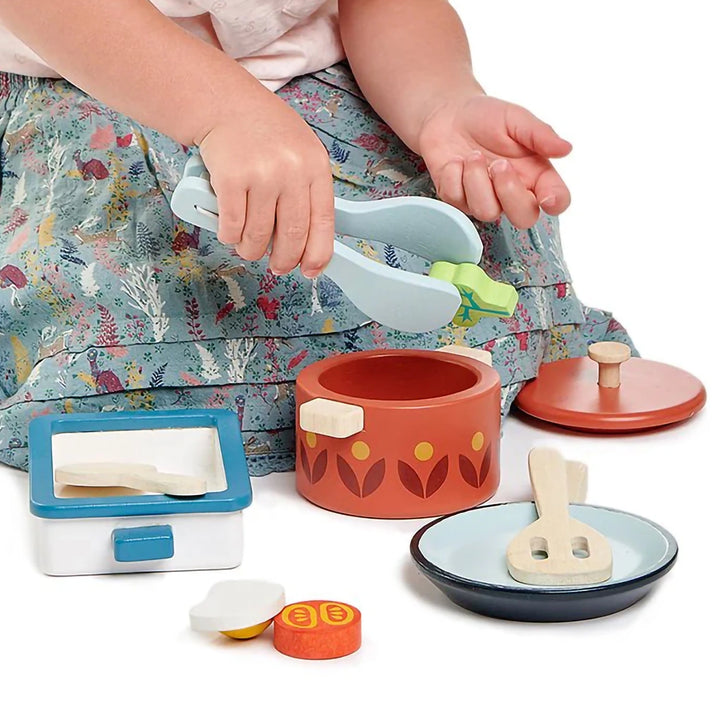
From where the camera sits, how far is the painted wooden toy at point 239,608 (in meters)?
0.76

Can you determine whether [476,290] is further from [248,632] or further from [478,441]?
[248,632]

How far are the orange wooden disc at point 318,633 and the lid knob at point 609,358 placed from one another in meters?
0.43

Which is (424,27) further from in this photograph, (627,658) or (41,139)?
(627,658)

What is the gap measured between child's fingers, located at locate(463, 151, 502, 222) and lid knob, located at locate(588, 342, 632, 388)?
0.15 metres

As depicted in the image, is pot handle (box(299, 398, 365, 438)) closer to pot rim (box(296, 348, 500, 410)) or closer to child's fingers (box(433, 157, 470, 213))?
pot rim (box(296, 348, 500, 410))

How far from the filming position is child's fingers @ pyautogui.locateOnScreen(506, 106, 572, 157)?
1.08 metres

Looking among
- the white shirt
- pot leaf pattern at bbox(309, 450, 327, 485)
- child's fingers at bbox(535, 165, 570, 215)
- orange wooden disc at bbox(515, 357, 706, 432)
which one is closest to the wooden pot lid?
orange wooden disc at bbox(515, 357, 706, 432)

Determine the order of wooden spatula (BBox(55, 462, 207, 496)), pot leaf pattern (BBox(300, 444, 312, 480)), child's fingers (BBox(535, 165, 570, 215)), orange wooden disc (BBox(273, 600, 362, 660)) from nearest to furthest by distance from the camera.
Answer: orange wooden disc (BBox(273, 600, 362, 660)) < wooden spatula (BBox(55, 462, 207, 496)) < pot leaf pattern (BBox(300, 444, 312, 480)) < child's fingers (BBox(535, 165, 570, 215))

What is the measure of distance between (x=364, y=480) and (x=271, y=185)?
209 mm

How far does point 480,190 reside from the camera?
1.07 m

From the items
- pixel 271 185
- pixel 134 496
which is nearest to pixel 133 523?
pixel 134 496

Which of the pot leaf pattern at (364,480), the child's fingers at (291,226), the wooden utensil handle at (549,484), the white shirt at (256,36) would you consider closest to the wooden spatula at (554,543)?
the wooden utensil handle at (549,484)

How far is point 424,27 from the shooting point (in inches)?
48.1

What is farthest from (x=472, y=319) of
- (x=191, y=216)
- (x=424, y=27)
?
(x=424, y=27)
